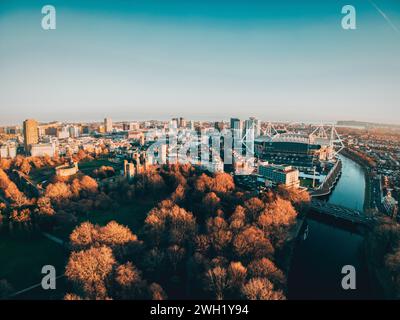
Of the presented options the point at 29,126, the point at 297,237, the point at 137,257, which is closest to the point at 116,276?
the point at 137,257

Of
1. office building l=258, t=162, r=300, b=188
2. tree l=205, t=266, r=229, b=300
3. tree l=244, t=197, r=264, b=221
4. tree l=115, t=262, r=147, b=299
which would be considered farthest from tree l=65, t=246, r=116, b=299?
office building l=258, t=162, r=300, b=188

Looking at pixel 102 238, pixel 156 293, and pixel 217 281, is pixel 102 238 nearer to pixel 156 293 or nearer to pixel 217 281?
pixel 156 293

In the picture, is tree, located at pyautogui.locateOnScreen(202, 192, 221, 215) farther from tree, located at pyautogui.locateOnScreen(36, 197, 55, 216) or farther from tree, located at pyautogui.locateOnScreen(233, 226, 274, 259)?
tree, located at pyautogui.locateOnScreen(36, 197, 55, 216)

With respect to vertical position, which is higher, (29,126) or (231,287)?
(29,126)

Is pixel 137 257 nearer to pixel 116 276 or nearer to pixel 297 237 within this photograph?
pixel 116 276

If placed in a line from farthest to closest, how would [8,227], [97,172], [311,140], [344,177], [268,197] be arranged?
[311,140], [344,177], [97,172], [268,197], [8,227]

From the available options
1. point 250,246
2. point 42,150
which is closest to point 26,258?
point 250,246

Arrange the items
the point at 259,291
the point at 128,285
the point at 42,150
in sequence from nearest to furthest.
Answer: the point at 259,291 < the point at 128,285 < the point at 42,150
